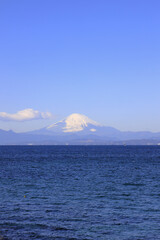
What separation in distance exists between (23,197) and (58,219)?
13.2m

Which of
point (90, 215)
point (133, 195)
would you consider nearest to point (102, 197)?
point (133, 195)

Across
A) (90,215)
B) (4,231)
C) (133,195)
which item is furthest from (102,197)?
(4,231)

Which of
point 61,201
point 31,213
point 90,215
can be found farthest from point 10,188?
point 90,215

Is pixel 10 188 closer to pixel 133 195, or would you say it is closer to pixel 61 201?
pixel 61 201

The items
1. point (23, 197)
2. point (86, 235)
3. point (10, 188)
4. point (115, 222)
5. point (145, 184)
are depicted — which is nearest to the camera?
point (86, 235)

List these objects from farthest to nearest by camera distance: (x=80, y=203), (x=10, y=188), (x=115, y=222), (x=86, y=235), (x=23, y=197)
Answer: (x=10, y=188) → (x=23, y=197) → (x=80, y=203) → (x=115, y=222) → (x=86, y=235)

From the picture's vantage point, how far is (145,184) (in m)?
59.0

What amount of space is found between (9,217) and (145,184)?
32010 mm

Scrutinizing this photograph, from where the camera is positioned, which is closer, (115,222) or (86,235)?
(86,235)

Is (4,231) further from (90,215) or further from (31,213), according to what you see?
(90,215)

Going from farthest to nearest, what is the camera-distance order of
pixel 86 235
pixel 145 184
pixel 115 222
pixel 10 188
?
pixel 145 184, pixel 10 188, pixel 115 222, pixel 86 235

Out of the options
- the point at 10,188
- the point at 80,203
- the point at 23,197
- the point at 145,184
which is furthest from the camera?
the point at 145,184

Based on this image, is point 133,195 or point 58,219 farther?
point 133,195

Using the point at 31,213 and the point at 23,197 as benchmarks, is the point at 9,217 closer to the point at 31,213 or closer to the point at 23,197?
the point at 31,213
